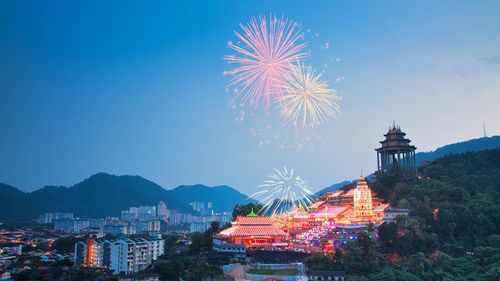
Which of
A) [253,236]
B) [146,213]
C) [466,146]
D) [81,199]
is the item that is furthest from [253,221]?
[81,199]

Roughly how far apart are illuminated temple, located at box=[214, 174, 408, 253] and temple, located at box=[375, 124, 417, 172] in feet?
21.0

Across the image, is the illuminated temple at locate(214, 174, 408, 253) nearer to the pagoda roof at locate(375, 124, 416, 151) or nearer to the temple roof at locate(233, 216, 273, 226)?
the temple roof at locate(233, 216, 273, 226)

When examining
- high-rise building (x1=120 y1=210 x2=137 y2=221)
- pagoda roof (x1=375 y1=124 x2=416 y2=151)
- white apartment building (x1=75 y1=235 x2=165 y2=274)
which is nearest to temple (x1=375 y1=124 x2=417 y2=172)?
pagoda roof (x1=375 y1=124 x2=416 y2=151)

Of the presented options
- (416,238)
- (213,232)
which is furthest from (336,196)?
(416,238)

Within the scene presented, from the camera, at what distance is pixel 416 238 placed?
1225 inches

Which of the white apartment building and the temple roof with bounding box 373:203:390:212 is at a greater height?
the temple roof with bounding box 373:203:390:212

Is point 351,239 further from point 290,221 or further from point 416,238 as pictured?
point 290,221

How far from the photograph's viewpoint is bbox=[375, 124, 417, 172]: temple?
46469mm

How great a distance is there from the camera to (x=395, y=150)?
4703cm

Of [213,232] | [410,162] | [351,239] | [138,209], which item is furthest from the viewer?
[138,209]

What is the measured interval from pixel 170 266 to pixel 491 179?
29018 millimetres

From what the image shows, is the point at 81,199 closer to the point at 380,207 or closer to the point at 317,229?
the point at 317,229

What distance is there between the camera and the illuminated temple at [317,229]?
34.7 metres

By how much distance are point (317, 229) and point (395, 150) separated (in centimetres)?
1359
